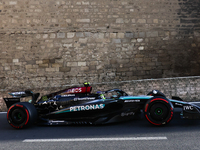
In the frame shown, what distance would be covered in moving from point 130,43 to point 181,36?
9.91 ft

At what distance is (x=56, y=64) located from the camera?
13203 mm

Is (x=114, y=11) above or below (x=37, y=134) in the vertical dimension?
above

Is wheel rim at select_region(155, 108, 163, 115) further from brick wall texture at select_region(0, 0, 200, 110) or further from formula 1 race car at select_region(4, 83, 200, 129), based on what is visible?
brick wall texture at select_region(0, 0, 200, 110)

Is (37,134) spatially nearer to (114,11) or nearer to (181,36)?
(114,11)

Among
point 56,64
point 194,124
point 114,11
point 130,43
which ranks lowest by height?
point 194,124

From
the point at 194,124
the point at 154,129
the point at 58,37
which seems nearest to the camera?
the point at 154,129

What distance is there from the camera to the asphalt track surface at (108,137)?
12.2 feet

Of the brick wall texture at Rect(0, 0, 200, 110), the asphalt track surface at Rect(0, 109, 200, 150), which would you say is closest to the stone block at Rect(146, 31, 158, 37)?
the brick wall texture at Rect(0, 0, 200, 110)

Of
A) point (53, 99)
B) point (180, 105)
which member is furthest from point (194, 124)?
point (53, 99)


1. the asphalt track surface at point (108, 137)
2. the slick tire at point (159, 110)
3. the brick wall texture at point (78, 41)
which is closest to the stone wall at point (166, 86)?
the brick wall texture at point (78, 41)

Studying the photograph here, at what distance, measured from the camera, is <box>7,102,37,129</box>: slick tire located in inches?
197

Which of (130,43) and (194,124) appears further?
(130,43)

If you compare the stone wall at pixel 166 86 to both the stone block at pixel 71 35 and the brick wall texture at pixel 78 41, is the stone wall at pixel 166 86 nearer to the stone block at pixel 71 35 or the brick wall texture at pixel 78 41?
the brick wall texture at pixel 78 41

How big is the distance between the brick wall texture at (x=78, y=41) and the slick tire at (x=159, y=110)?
8565mm
